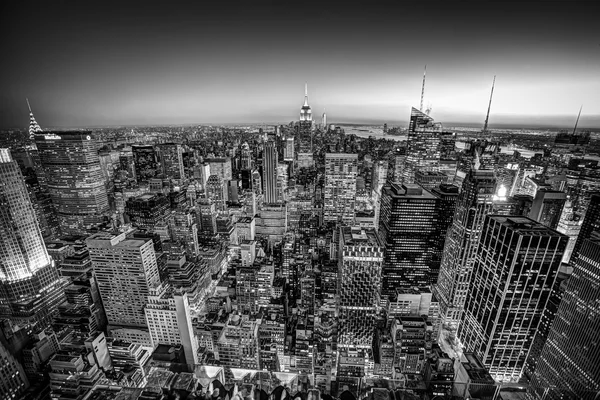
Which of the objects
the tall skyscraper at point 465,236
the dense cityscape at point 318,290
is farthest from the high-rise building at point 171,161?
the tall skyscraper at point 465,236

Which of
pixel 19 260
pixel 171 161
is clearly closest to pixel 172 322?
pixel 19 260

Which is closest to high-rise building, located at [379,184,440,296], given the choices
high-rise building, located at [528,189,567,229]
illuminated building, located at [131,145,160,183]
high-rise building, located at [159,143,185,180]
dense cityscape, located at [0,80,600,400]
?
dense cityscape, located at [0,80,600,400]

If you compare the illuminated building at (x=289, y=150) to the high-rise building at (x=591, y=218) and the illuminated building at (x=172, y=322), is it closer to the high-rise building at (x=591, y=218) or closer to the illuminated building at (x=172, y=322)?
the illuminated building at (x=172, y=322)

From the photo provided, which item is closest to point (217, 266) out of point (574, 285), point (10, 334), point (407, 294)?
point (10, 334)

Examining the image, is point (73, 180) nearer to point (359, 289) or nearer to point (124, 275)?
point (124, 275)

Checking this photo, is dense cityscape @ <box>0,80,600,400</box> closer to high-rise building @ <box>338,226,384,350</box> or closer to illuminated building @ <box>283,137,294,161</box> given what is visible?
high-rise building @ <box>338,226,384,350</box>
